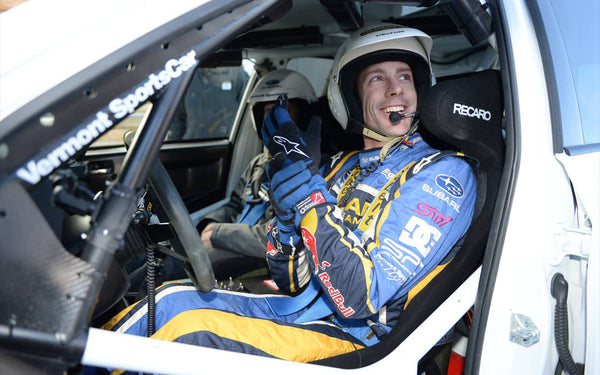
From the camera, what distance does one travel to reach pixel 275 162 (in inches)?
48.8

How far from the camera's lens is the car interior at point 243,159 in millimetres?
687

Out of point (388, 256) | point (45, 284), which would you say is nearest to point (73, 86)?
point (45, 284)

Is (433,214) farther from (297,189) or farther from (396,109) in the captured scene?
(396,109)

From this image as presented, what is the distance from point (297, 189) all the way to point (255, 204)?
133cm

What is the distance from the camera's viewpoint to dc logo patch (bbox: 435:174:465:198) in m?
1.19

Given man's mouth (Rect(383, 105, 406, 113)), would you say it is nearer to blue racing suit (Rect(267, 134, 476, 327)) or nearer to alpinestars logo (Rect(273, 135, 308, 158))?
blue racing suit (Rect(267, 134, 476, 327))

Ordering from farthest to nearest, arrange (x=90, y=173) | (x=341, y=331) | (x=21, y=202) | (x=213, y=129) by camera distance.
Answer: (x=213, y=129) < (x=341, y=331) < (x=90, y=173) < (x=21, y=202)

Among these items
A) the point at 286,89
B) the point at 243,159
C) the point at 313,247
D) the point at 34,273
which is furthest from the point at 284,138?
the point at 243,159

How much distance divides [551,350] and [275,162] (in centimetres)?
84

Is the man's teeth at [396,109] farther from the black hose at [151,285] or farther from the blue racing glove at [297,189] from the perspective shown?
the black hose at [151,285]

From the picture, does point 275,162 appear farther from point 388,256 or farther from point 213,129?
point 213,129

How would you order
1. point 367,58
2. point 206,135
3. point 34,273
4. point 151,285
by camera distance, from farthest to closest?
point 206,135, point 367,58, point 151,285, point 34,273

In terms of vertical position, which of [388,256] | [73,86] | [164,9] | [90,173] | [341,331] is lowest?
[341,331]

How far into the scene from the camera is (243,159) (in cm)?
307
